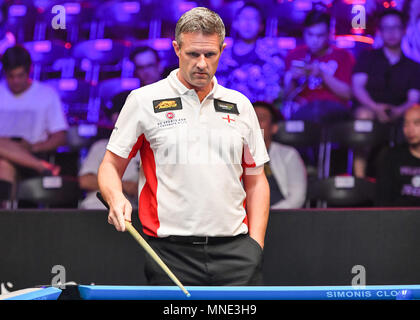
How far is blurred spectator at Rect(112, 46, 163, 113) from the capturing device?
451 centimetres

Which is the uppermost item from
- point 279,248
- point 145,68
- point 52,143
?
point 145,68

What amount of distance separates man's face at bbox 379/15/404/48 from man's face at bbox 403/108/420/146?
0.56 m

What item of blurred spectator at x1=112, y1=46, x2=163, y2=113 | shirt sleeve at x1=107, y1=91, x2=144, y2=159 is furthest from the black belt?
blurred spectator at x1=112, y1=46, x2=163, y2=113

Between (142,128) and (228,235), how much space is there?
19.7 inches

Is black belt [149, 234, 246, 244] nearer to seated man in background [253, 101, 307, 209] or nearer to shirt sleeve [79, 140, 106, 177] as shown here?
seated man in background [253, 101, 307, 209]

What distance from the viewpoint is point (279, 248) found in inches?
127

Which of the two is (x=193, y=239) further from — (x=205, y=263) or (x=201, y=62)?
(x=201, y=62)

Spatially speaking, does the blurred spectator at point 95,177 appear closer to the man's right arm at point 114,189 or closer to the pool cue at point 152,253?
the man's right arm at point 114,189

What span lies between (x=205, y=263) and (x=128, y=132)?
55 cm

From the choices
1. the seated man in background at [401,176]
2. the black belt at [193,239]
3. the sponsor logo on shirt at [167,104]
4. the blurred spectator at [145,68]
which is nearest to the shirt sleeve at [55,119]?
the blurred spectator at [145,68]

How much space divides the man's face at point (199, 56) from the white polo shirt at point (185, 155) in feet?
0.27

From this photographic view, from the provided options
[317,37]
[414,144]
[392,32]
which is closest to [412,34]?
[392,32]
